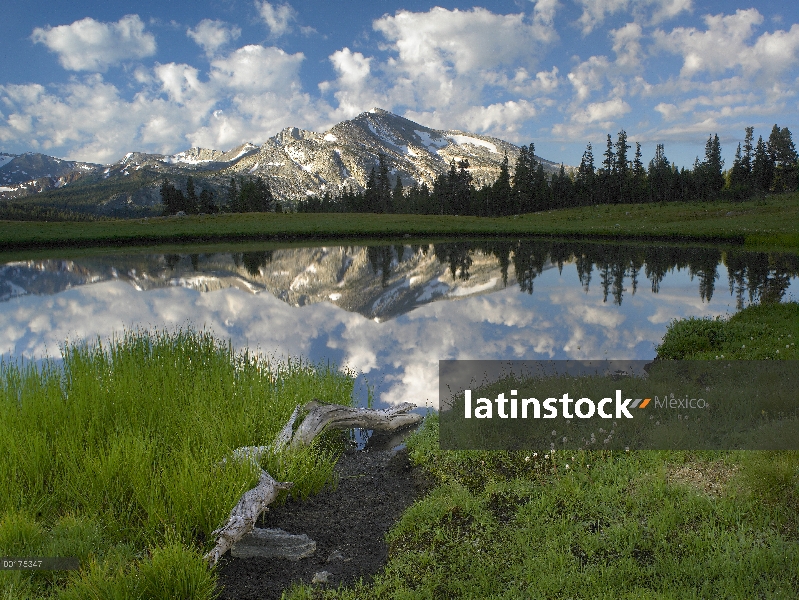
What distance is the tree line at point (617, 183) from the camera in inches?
4225

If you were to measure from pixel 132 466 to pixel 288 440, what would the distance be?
7.83ft

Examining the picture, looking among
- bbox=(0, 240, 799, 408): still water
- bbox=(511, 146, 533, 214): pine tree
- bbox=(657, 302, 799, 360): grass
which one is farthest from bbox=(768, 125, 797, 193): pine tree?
bbox=(657, 302, 799, 360): grass

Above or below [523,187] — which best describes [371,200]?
below

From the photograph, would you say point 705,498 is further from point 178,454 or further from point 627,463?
point 178,454

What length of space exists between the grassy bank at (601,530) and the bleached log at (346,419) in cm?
245

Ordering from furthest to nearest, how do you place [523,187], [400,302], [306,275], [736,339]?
[523,187] < [306,275] < [400,302] < [736,339]

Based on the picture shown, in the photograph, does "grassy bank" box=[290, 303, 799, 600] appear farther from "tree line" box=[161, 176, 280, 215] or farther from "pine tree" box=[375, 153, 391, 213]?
"pine tree" box=[375, 153, 391, 213]

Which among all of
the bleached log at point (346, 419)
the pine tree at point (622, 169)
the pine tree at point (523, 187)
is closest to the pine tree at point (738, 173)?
the pine tree at point (622, 169)

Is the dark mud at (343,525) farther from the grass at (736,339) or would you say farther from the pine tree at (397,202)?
the pine tree at (397,202)

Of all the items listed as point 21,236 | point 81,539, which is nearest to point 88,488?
point 81,539

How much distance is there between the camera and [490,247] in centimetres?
5675

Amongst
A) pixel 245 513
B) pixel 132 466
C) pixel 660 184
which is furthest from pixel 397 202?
pixel 245 513

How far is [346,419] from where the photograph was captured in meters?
10.6

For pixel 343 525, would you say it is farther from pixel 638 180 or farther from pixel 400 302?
pixel 638 180
